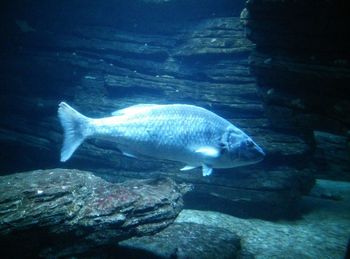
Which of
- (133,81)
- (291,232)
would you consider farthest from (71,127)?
(291,232)

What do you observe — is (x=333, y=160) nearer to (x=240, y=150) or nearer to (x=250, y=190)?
(x=250, y=190)

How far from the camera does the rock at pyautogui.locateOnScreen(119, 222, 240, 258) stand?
15.8 ft

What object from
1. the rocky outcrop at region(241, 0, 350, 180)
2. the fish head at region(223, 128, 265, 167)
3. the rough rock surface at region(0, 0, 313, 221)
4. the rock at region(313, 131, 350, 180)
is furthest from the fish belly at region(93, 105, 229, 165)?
the rock at region(313, 131, 350, 180)

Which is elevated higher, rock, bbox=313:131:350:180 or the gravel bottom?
rock, bbox=313:131:350:180

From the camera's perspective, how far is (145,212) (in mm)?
4508

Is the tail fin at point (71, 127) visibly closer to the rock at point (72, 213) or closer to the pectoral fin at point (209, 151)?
the rock at point (72, 213)

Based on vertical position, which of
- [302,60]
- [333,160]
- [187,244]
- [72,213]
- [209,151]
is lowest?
[187,244]

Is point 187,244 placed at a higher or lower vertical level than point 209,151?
lower

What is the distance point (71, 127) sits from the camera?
4.92 m

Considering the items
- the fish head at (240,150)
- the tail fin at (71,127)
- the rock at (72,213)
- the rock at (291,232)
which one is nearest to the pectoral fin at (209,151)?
the fish head at (240,150)

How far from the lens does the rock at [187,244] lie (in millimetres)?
4812

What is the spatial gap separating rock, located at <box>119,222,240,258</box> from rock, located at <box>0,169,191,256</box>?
58cm

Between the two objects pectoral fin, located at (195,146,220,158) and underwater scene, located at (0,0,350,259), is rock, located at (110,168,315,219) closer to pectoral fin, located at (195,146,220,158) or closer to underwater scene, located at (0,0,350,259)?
underwater scene, located at (0,0,350,259)

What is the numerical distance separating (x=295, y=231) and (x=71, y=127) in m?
5.10
